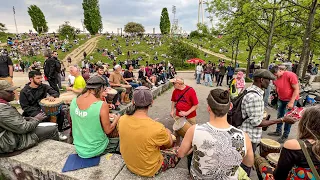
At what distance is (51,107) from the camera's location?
14.6 feet

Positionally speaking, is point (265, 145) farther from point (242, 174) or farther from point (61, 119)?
point (61, 119)

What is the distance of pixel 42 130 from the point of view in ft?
11.0

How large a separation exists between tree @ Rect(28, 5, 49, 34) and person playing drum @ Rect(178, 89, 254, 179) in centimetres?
7841

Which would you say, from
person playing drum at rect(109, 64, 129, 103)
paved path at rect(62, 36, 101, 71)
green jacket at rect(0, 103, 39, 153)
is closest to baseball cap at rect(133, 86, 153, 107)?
green jacket at rect(0, 103, 39, 153)

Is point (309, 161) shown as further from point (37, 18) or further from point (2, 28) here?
point (37, 18)

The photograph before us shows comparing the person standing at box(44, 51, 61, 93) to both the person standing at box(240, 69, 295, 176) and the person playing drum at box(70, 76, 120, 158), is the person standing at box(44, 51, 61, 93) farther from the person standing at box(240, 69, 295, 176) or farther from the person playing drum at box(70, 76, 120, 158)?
the person standing at box(240, 69, 295, 176)

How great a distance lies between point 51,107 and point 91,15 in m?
69.8

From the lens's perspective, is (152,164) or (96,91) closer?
(152,164)

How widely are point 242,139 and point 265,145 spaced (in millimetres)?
1947

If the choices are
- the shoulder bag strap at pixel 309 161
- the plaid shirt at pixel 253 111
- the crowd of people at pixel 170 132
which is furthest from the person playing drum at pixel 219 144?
the plaid shirt at pixel 253 111

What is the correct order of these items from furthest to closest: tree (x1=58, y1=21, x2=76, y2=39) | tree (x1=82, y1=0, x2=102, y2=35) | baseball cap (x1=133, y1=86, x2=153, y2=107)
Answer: tree (x1=82, y1=0, x2=102, y2=35)
tree (x1=58, y1=21, x2=76, y2=39)
baseball cap (x1=133, y1=86, x2=153, y2=107)

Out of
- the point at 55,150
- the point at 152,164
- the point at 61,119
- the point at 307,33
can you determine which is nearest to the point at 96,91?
the point at 55,150

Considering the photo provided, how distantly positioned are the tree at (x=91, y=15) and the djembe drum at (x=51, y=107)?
68.4m

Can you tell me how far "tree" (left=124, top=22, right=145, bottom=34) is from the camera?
69625 mm
